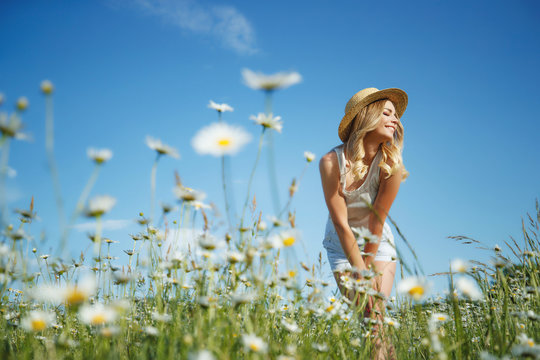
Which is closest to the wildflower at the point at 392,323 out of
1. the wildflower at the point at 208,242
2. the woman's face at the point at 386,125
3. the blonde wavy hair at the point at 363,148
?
the wildflower at the point at 208,242

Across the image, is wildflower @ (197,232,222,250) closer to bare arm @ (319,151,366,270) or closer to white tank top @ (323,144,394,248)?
bare arm @ (319,151,366,270)

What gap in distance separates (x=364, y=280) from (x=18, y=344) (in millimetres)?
2053

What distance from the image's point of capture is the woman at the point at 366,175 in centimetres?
304

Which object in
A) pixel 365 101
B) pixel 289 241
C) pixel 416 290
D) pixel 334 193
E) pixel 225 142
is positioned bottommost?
pixel 416 290

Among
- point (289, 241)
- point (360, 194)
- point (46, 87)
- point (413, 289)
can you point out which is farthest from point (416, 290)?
point (360, 194)

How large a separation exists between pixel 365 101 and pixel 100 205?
2784 mm

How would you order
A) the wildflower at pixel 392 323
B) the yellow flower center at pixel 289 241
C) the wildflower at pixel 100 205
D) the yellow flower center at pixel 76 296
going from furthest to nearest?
1. the wildflower at pixel 392 323
2. the yellow flower center at pixel 289 241
3. the wildflower at pixel 100 205
4. the yellow flower center at pixel 76 296

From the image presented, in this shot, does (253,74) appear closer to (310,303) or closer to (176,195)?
(176,195)

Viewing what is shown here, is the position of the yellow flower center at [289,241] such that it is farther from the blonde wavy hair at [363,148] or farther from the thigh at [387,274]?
the blonde wavy hair at [363,148]

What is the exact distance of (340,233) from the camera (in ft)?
9.80

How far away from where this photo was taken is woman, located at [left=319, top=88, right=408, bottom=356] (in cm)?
304

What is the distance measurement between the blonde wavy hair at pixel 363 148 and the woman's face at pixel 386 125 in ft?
0.13

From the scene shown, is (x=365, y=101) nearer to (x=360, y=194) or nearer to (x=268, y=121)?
(x=360, y=194)

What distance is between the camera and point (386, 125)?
3.34 meters
